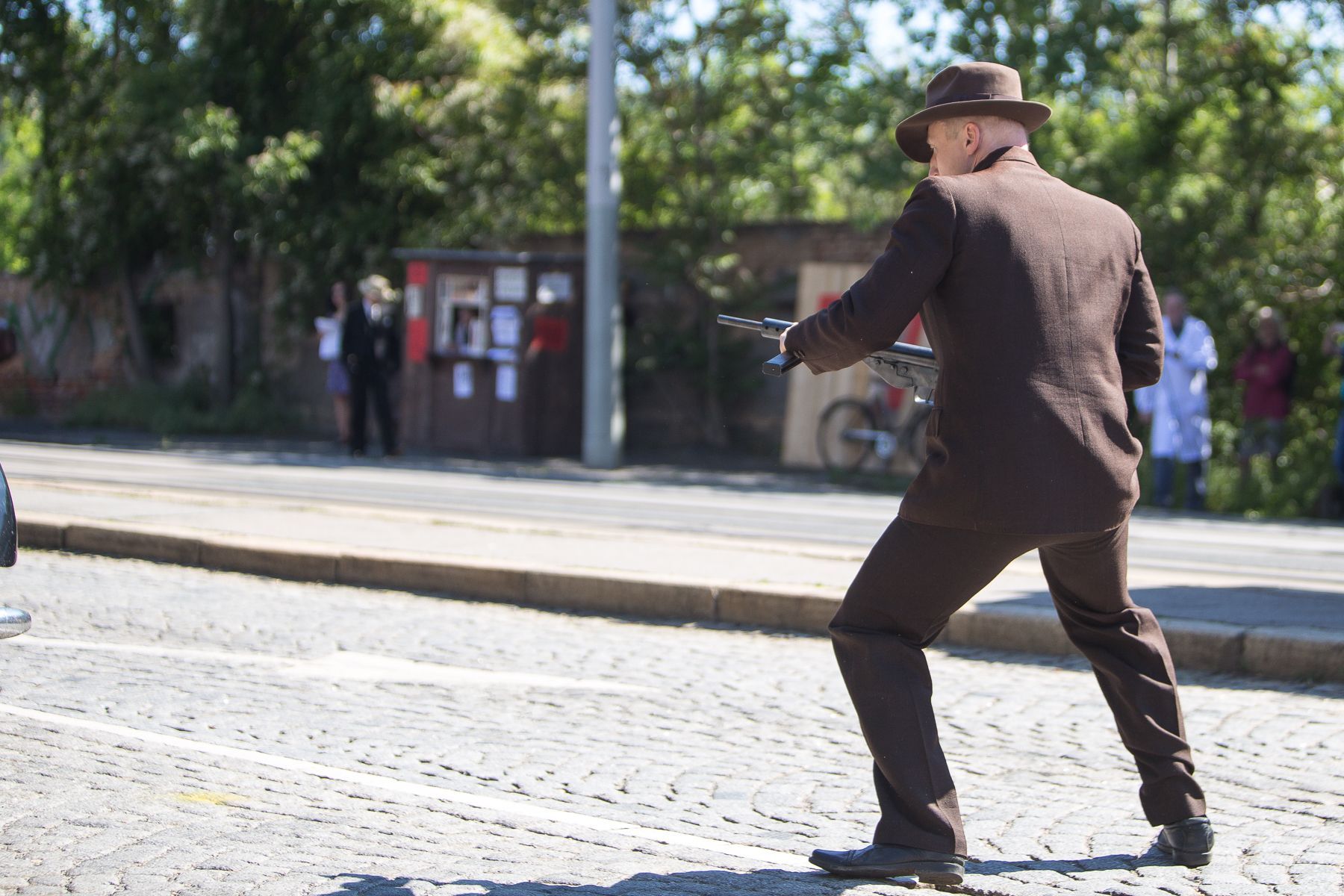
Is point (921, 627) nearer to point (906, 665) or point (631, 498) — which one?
point (906, 665)

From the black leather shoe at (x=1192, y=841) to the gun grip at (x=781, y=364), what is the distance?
139 centimetres

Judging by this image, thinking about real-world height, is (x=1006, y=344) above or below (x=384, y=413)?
above

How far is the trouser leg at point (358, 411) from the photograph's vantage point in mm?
17297

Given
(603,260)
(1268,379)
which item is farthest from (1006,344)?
(603,260)

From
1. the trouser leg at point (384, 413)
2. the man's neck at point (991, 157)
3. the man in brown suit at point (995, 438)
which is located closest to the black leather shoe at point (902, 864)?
the man in brown suit at point (995, 438)

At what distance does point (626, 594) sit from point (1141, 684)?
13.0ft

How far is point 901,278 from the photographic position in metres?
3.25

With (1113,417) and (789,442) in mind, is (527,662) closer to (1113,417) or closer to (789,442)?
(1113,417)

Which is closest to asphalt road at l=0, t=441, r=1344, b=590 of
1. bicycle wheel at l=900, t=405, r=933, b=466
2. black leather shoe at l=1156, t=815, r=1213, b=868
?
bicycle wheel at l=900, t=405, r=933, b=466

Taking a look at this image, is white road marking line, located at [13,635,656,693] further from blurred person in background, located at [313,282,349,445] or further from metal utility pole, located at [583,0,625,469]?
blurred person in background, located at [313,282,349,445]

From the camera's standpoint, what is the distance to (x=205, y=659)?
589cm

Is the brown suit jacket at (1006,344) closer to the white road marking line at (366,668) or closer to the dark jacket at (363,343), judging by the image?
the white road marking line at (366,668)

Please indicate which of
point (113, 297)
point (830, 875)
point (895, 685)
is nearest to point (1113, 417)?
point (895, 685)

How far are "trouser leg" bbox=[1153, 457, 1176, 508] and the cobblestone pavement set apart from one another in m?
7.54
